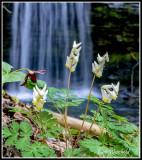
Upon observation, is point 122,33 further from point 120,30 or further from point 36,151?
point 36,151

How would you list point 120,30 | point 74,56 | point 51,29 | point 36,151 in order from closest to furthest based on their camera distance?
point 36,151, point 74,56, point 51,29, point 120,30

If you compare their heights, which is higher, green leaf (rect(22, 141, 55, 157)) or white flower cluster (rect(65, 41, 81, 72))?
white flower cluster (rect(65, 41, 81, 72))

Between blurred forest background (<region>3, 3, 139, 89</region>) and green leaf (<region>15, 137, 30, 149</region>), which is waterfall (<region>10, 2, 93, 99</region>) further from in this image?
green leaf (<region>15, 137, 30, 149</region>)

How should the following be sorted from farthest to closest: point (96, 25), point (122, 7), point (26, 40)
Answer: point (122, 7) → point (96, 25) → point (26, 40)

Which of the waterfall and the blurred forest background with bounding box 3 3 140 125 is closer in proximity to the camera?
the waterfall

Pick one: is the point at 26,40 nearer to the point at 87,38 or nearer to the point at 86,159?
the point at 87,38

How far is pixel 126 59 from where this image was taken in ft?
12.4

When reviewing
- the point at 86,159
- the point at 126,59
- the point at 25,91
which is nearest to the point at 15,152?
the point at 86,159

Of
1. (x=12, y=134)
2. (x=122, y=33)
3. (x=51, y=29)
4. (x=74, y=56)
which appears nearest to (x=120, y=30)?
(x=122, y=33)

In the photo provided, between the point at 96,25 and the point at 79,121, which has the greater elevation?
the point at 96,25

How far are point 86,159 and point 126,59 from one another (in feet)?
11.1

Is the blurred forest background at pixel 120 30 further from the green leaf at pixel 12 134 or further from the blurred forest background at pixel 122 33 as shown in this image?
the green leaf at pixel 12 134

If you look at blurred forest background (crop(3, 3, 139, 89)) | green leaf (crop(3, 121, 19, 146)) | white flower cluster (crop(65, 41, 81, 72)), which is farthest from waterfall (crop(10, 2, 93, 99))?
green leaf (crop(3, 121, 19, 146))

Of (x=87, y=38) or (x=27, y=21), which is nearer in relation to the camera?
(x=87, y=38)
